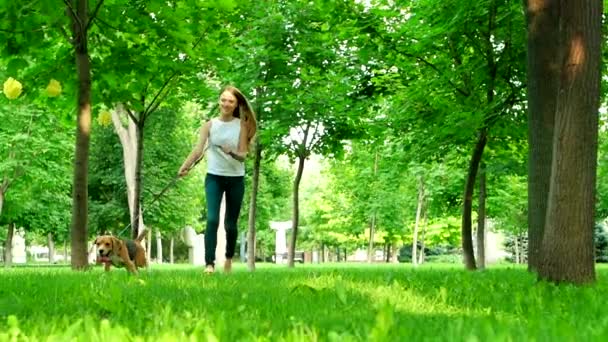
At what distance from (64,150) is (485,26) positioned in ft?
82.9

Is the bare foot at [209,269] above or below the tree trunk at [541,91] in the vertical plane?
below

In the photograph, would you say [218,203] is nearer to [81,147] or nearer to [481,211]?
[81,147]

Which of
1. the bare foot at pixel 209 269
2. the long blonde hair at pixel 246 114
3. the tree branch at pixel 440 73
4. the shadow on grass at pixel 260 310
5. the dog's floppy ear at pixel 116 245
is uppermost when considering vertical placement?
the tree branch at pixel 440 73

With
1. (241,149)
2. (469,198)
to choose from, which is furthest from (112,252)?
(469,198)

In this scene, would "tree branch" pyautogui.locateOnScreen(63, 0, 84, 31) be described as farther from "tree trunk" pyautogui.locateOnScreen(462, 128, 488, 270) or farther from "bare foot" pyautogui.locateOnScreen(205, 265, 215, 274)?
"tree trunk" pyautogui.locateOnScreen(462, 128, 488, 270)

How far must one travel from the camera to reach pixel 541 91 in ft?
26.0

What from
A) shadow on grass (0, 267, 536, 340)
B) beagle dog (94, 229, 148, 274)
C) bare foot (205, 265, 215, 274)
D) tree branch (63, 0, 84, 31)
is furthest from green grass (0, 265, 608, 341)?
tree branch (63, 0, 84, 31)

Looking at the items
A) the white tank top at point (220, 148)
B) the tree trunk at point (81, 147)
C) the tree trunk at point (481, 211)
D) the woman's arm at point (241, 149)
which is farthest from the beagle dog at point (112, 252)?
the tree trunk at point (481, 211)

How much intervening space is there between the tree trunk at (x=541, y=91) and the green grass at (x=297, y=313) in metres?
2.29

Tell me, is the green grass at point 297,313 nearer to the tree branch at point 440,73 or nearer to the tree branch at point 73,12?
the tree branch at point 73,12

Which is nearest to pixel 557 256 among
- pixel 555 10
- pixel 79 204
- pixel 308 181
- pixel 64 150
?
pixel 555 10

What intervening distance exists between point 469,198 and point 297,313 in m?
11.8

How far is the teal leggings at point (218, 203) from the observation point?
8.97 metres

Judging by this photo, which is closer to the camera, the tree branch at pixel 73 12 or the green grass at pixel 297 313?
the green grass at pixel 297 313
